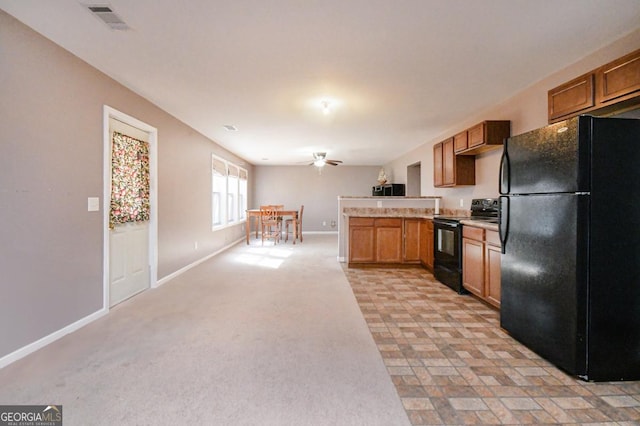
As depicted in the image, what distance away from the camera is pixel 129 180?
3.42 meters

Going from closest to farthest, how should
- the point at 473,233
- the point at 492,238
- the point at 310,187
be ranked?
the point at 492,238
the point at 473,233
the point at 310,187

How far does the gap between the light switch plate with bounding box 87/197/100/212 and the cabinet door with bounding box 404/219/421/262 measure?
413cm

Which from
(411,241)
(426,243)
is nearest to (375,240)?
(411,241)

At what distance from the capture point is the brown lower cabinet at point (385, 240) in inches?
197

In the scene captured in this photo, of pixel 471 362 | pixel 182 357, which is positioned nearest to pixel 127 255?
pixel 182 357

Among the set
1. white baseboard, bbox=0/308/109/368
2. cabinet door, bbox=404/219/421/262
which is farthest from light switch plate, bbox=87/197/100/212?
cabinet door, bbox=404/219/421/262

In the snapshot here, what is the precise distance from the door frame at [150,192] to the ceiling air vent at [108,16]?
3.57ft

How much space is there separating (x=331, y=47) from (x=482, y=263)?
2562 millimetres

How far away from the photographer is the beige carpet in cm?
158

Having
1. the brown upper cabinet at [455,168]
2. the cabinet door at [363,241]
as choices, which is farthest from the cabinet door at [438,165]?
the cabinet door at [363,241]

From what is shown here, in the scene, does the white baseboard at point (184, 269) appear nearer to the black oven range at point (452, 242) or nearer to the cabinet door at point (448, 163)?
the black oven range at point (452, 242)

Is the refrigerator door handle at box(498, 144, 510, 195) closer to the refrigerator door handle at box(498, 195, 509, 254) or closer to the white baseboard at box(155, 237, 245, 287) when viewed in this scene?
the refrigerator door handle at box(498, 195, 509, 254)

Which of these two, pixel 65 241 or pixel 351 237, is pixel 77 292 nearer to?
pixel 65 241

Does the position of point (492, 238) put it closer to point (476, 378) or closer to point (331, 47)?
point (476, 378)
